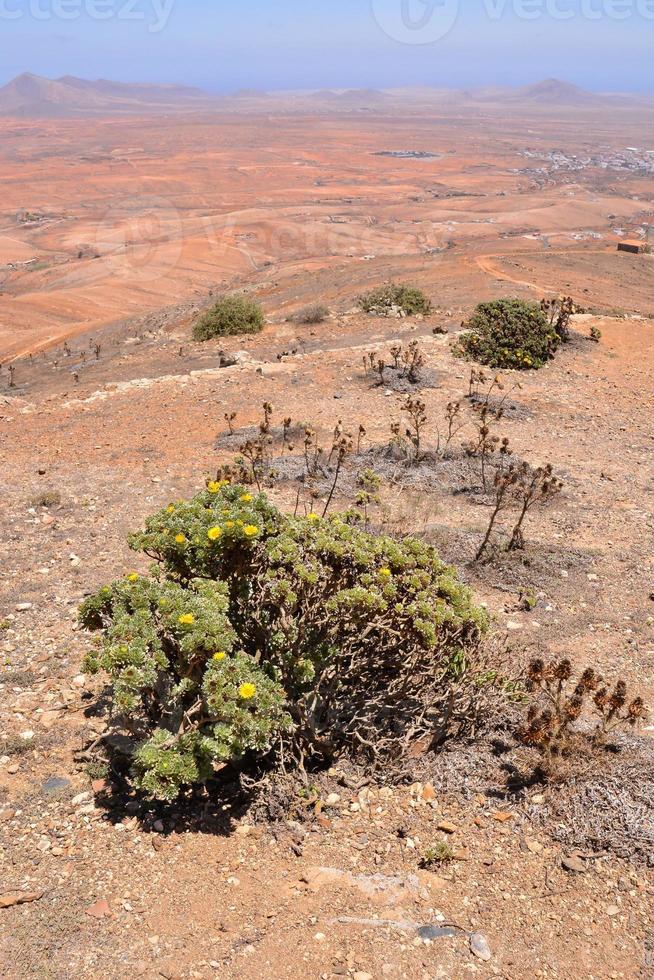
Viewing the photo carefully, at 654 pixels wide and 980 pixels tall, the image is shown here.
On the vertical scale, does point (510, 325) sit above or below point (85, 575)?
above

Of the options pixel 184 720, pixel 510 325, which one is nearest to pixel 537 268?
pixel 510 325

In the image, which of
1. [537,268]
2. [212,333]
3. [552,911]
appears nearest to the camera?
[552,911]

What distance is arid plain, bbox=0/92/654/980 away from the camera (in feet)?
10.7

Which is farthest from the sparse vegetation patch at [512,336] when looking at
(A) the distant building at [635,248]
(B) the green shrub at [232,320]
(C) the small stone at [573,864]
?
(A) the distant building at [635,248]

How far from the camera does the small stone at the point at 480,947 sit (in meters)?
3.16

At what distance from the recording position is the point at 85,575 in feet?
21.4

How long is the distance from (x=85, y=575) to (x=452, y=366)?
858cm

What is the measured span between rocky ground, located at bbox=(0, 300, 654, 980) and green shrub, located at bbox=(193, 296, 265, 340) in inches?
350

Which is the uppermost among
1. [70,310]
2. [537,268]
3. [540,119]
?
[540,119]

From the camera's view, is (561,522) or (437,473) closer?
(561,522)

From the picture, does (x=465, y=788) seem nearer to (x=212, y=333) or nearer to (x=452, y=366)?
(x=452, y=366)

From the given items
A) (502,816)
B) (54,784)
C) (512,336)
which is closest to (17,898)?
(54,784)

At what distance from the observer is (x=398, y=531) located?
745 cm

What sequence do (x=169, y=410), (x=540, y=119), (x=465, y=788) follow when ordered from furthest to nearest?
(x=540, y=119) → (x=169, y=410) → (x=465, y=788)
